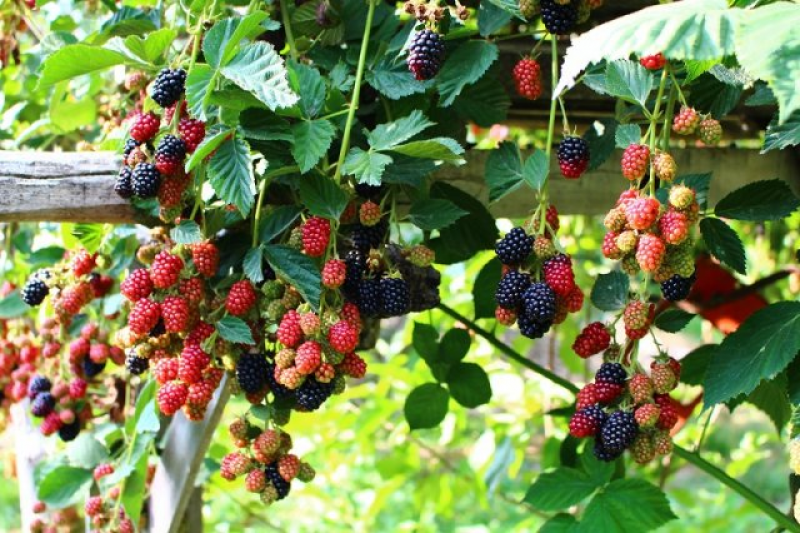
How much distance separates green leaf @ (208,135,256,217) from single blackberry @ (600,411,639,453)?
0.37 meters

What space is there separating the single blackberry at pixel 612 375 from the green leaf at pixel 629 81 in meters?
0.24

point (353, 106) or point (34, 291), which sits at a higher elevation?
point (353, 106)

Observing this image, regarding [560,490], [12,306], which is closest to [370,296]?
[560,490]

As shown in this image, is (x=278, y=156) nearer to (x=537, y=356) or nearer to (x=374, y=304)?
(x=374, y=304)

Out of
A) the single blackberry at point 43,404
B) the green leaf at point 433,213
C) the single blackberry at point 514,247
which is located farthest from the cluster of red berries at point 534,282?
the single blackberry at point 43,404

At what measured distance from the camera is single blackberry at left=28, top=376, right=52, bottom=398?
4.51 feet

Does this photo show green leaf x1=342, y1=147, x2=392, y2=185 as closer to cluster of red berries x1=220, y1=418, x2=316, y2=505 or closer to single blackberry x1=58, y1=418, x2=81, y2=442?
cluster of red berries x1=220, y1=418, x2=316, y2=505

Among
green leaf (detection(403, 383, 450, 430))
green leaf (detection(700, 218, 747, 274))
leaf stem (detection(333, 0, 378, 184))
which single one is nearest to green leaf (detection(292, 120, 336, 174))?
leaf stem (detection(333, 0, 378, 184))

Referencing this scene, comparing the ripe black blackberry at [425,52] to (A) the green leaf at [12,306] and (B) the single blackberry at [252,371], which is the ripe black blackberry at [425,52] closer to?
(B) the single blackberry at [252,371]

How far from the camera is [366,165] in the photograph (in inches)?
35.1

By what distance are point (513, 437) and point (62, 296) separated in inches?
49.5

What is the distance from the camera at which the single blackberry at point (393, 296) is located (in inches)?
36.5

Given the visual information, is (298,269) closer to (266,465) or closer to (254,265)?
(254,265)

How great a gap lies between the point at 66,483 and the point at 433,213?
2.53 feet
